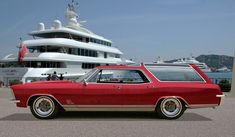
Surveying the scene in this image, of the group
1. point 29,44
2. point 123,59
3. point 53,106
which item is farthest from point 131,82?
point 123,59

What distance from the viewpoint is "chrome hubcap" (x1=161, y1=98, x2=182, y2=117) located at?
24.5 feet

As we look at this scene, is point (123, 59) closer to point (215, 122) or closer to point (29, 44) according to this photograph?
point (29, 44)

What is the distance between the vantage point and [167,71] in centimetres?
778

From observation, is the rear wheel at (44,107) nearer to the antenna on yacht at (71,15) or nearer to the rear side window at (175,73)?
the rear side window at (175,73)

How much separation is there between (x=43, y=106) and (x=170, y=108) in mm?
3379

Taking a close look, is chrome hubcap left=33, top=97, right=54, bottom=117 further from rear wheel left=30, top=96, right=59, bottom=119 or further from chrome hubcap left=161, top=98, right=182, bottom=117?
chrome hubcap left=161, top=98, right=182, bottom=117

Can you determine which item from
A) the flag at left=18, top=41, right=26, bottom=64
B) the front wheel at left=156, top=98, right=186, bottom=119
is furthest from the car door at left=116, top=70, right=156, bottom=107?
the flag at left=18, top=41, right=26, bottom=64

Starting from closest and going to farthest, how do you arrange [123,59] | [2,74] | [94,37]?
[2,74] → [94,37] → [123,59]

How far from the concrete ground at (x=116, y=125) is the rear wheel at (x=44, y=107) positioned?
21cm

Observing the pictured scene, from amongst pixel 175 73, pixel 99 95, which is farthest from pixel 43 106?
pixel 175 73

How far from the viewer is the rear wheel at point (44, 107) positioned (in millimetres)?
7434

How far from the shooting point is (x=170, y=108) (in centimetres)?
758

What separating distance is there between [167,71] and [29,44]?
27.0m

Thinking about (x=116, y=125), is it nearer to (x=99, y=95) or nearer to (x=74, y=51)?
(x=99, y=95)
